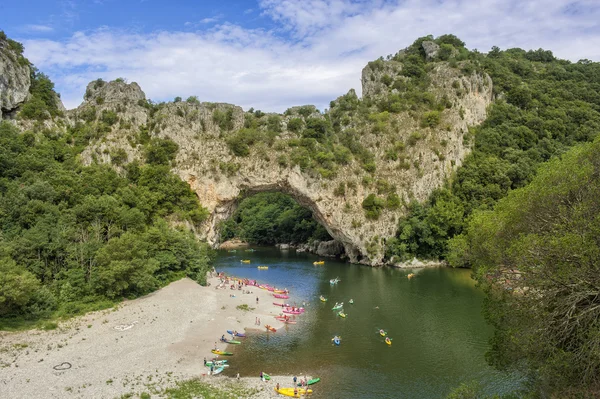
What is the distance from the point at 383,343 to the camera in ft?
92.5

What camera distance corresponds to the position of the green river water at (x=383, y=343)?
873 inches

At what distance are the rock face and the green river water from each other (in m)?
38.6

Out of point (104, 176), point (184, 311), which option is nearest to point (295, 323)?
point (184, 311)

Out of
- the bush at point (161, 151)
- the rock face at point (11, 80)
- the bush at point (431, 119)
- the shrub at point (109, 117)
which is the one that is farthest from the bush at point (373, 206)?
the rock face at point (11, 80)

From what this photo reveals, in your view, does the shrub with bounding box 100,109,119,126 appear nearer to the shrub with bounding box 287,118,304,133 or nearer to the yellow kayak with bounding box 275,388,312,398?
the shrub with bounding box 287,118,304,133

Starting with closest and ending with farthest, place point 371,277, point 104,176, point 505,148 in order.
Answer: point 104,176 → point 371,277 → point 505,148

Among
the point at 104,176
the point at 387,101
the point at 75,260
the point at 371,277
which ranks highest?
the point at 387,101

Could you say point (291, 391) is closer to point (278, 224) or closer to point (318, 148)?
point (318, 148)

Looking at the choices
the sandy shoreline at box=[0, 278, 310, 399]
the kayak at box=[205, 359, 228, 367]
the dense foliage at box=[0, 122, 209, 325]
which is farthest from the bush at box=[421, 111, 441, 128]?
the kayak at box=[205, 359, 228, 367]

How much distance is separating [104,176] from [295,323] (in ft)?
95.0

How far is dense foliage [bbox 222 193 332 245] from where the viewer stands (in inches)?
3174

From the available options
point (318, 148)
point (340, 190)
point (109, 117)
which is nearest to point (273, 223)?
point (340, 190)

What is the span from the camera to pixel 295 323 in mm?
32719

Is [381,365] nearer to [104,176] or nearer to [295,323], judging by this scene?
[295,323]
